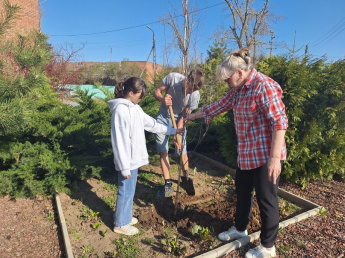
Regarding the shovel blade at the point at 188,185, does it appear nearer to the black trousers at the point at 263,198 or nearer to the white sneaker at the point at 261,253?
the black trousers at the point at 263,198

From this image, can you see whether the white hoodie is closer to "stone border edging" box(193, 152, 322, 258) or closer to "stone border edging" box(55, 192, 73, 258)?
"stone border edging" box(55, 192, 73, 258)

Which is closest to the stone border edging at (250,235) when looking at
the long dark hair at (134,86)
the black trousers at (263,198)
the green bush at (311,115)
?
the black trousers at (263,198)

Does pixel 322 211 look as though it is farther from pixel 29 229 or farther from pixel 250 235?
pixel 29 229

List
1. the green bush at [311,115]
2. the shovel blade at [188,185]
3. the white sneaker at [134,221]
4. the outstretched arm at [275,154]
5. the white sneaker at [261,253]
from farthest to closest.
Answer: the green bush at [311,115]
the shovel blade at [188,185]
the white sneaker at [134,221]
the white sneaker at [261,253]
the outstretched arm at [275,154]

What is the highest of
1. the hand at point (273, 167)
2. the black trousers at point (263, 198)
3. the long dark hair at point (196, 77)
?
the long dark hair at point (196, 77)

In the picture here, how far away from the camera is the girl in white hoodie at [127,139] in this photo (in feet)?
7.52

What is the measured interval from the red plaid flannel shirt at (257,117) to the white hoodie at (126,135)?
982mm

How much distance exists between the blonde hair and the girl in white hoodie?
2.81ft

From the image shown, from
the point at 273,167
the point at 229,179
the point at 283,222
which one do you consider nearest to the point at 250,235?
the point at 283,222

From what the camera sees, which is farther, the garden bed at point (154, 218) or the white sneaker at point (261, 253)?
the garden bed at point (154, 218)

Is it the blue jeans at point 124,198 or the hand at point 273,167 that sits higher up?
the hand at point 273,167

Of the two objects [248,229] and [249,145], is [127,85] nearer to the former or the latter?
[249,145]

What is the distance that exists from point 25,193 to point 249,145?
3024 mm

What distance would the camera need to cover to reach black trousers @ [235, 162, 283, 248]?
2.00 m
